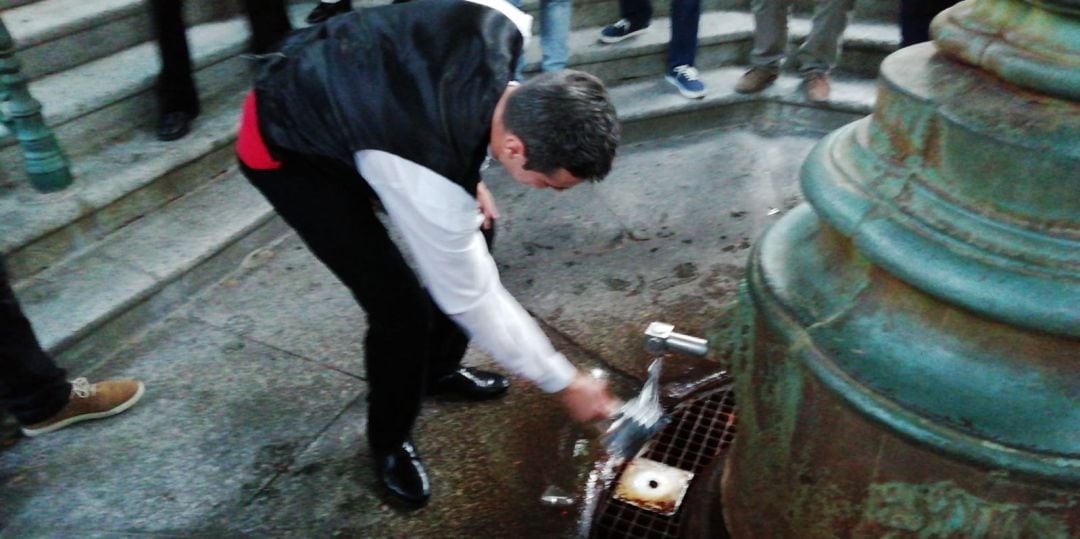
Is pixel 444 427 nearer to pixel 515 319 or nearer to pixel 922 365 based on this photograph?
pixel 515 319

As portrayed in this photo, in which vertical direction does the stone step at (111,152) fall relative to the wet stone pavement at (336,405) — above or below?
above

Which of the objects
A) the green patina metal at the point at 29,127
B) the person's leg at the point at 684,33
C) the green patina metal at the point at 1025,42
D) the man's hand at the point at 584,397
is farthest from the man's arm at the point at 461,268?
the person's leg at the point at 684,33

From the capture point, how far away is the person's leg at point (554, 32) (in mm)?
4234

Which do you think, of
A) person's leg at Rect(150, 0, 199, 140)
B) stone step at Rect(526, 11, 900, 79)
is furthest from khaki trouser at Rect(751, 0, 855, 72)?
person's leg at Rect(150, 0, 199, 140)

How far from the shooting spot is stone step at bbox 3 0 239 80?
12.0 ft

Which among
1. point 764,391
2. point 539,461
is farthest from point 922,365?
point 539,461

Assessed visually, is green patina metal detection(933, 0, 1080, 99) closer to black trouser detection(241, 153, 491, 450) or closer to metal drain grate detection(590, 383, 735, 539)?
black trouser detection(241, 153, 491, 450)

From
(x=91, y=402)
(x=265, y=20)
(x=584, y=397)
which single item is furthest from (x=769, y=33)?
(x=91, y=402)

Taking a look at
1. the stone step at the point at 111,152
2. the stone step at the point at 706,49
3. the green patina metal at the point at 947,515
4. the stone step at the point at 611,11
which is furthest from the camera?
the stone step at the point at 611,11

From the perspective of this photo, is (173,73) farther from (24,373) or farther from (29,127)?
(24,373)

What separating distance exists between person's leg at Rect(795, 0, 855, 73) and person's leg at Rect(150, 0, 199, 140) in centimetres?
317

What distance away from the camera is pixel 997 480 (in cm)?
133

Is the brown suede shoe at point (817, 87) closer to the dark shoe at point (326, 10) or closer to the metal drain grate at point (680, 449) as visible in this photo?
the metal drain grate at point (680, 449)

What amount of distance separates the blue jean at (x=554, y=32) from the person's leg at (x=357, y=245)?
7.86 ft
